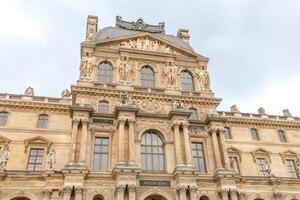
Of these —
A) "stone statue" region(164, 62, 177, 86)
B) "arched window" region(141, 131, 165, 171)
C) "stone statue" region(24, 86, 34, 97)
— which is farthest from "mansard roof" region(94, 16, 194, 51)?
"arched window" region(141, 131, 165, 171)

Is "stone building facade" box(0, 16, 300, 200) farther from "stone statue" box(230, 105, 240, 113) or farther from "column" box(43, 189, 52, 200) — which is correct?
"stone statue" box(230, 105, 240, 113)

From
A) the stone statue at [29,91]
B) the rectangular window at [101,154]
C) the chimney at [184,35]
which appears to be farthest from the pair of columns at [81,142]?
the chimney at [184,35]

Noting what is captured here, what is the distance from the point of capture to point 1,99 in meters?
35.8

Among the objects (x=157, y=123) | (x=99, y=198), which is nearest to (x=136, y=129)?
(x=157, y=123)

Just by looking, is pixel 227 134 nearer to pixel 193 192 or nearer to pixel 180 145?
pixel 180 145

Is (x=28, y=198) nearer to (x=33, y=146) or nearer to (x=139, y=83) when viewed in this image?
(x=33, y=146)

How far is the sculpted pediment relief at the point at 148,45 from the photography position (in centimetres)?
3784

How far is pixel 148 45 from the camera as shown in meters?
38.8

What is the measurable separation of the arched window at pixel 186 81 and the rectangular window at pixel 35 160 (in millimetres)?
18113

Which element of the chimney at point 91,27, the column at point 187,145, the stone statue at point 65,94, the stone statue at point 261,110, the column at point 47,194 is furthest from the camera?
the stone statue at point 261,110

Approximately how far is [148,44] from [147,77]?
4837mm

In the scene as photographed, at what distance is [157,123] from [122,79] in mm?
6676

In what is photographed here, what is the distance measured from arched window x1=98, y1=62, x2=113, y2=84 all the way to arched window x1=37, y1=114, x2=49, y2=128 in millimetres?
8126

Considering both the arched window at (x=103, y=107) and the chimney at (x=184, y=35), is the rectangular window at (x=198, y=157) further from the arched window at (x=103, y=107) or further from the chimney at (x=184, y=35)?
the chimney at (x=184, y=35)
